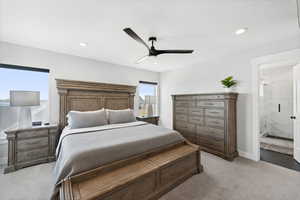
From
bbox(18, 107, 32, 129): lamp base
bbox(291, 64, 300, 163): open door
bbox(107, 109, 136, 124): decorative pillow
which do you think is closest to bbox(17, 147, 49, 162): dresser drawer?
bbox(18, 107, 32, 129): lamp base

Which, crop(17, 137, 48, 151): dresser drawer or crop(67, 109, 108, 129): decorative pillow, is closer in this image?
crop(17, 137, 48, 151): dresser drawer

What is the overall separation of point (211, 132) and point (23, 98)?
4218 mm

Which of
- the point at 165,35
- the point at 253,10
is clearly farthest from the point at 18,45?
the point at 253,10

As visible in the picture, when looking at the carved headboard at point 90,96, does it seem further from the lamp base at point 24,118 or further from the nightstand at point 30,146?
the lamp base at point 24,118

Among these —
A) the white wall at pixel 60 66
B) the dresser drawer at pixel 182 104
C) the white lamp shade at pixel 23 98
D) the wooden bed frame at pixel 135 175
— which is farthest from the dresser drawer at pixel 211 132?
the white lamp shade at pixel 23 98

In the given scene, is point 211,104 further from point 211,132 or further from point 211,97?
point 211,132

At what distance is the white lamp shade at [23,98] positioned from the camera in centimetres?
252

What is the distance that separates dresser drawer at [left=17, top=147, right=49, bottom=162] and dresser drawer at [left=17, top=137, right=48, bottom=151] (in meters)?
0.08

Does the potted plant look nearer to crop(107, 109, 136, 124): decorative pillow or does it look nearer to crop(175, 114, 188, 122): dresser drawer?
crop(175, 114, 188, 122): dresser drawer

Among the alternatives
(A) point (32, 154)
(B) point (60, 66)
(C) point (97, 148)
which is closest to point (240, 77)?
(C) point (97, 148)

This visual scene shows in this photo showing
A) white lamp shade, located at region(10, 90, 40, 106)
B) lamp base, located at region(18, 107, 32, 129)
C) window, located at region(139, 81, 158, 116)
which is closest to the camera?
white lamp shade, located at region(10, 90, 40, 106)

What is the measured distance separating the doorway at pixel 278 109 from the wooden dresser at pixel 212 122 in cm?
49

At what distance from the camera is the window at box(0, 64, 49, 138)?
2763mm

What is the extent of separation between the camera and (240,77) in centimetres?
315
